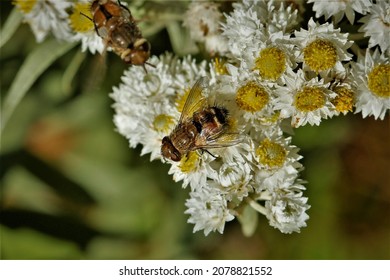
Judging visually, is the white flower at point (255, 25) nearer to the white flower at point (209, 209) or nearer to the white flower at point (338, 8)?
the white flower at point (338, 8)

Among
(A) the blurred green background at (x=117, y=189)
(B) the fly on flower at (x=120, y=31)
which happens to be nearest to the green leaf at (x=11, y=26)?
(A) the blurred green background at (x=117, y=189)

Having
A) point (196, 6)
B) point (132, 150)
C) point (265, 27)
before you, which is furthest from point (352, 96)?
point (132, 150)

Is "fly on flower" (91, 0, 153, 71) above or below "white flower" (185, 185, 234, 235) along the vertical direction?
above

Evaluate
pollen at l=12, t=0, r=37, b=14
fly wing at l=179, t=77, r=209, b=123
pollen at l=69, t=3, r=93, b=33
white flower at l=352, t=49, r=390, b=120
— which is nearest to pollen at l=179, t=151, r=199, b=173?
fly wing at l=179, t=77, r=209, b=123

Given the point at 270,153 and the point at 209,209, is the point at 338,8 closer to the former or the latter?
the point at 270,153

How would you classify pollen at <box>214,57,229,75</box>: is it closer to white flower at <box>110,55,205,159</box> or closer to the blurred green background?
white flower at <box>110,55,205,159</box>
